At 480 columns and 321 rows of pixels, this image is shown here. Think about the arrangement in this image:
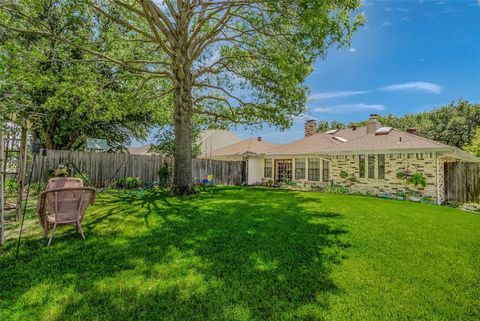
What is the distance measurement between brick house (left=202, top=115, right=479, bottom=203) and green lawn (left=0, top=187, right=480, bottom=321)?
7357 mm

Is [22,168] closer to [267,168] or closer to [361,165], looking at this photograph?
[361,165]

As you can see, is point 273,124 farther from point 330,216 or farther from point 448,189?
point 448,189

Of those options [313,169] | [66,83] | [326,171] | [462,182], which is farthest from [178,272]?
[462,182]

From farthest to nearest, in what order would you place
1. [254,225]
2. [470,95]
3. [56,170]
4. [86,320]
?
[470,95], [56,170], [254,225], [86,320]

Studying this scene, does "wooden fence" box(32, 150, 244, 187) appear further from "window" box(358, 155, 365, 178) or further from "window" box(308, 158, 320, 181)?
"window" box(358, 155, 365, 178)

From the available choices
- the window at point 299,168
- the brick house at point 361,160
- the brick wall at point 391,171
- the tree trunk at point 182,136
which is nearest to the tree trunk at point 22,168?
the tree trunk at point 182,136

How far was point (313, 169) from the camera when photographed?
54.3 ft

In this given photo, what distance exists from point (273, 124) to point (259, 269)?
9980 millimetres

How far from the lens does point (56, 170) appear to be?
10750mm

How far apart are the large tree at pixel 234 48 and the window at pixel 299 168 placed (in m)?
5.25

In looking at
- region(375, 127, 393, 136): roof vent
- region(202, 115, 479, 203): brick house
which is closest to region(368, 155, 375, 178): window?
region(202, 115, 479, 203): brick house

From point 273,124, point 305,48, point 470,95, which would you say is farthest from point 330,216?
point 470,95

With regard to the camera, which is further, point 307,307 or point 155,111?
point 155,111

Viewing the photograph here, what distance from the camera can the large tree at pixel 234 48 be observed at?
7312 mm
